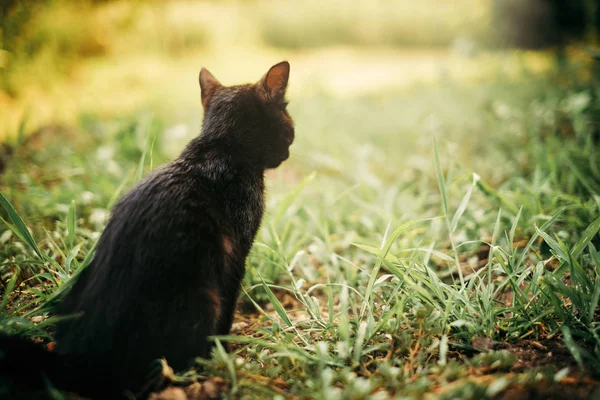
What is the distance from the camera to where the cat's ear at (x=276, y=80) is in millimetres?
1714

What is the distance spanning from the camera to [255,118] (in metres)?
1.75

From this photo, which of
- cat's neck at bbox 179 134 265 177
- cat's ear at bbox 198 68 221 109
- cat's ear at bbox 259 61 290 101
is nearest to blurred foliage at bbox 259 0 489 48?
cat's ear at bbox 198 68 221 109

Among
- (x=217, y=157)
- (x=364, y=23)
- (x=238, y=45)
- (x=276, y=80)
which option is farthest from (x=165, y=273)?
(x=364, y=23)

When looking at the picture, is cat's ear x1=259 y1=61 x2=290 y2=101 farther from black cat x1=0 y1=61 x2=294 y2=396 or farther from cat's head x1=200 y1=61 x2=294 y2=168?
black cat x1=0 y1=61 x2=294 y2=396

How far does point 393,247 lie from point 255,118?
0.98 m

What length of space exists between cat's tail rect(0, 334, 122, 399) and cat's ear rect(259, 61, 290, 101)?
4.09 feet

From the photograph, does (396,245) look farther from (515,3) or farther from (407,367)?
(515,3)

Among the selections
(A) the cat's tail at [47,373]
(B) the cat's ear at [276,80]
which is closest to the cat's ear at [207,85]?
(B) the cat's ear at [276,80]

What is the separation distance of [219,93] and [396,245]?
1.20m

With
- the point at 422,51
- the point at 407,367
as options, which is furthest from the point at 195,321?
the point at 422,51

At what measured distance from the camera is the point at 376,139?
12.8ft

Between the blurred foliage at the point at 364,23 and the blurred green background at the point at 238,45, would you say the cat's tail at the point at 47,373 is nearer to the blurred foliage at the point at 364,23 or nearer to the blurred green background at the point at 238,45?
the blurred green background at the point at 238,45

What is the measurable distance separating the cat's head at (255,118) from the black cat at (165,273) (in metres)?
0.08

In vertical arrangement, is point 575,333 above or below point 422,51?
below
